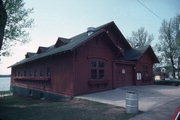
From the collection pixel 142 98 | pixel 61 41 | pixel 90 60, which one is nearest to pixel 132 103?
pixel 142 98

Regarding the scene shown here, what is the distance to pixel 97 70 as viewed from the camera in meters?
14.4

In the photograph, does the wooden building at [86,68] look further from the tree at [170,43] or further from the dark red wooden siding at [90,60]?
the tree at [170,43]

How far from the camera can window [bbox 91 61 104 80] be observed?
46.3ft

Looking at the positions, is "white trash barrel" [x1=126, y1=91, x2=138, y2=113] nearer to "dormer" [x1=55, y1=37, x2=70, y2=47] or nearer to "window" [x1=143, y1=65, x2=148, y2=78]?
"dormer" [x1=55, y1=37, x2=70, y2=47]

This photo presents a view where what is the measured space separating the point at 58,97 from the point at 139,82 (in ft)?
36.2

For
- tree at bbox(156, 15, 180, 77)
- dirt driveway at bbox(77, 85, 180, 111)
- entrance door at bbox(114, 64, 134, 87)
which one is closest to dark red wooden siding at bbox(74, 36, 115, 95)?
dirt driveway at bbox(77, 85, 180, 111)

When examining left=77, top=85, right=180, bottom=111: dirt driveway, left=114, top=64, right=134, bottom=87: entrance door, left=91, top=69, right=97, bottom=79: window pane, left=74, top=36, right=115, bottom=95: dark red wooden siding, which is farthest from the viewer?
left=114, top=64, right=134, bottom=87: entrance door

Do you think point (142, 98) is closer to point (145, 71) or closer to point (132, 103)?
point (132, 103)

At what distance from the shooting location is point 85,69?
13.5 metres

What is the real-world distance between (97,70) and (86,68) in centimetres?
129

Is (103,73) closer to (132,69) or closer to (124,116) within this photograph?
(132,69)

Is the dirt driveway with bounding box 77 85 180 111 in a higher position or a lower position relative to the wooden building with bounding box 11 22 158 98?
lower

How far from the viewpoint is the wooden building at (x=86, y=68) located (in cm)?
1300

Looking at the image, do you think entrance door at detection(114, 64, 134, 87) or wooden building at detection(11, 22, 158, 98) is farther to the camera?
entrance door at detection(114, 64, 134, 87)
